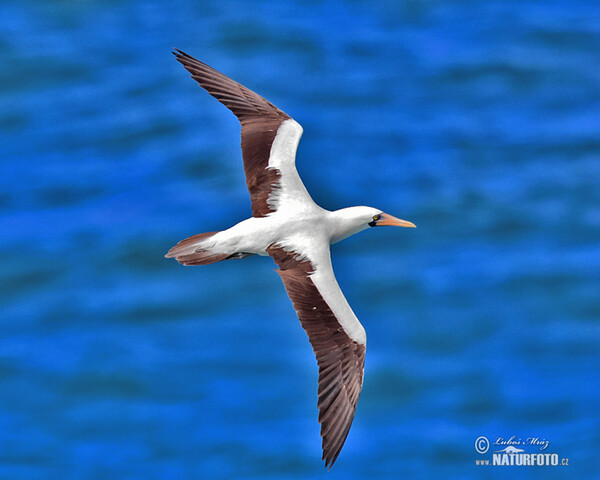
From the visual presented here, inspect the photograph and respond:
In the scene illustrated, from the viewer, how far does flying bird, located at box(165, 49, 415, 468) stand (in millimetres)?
9469

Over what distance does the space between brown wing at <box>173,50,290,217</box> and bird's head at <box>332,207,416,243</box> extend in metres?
0.78

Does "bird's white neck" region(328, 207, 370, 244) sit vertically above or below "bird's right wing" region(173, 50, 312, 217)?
below

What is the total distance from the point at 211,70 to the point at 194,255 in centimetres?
229

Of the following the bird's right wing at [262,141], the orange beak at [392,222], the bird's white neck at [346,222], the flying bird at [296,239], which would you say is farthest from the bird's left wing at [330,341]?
the orange beak at [392,222]

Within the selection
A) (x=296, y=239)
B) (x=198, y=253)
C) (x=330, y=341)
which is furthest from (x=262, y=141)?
(x=330, y=341)

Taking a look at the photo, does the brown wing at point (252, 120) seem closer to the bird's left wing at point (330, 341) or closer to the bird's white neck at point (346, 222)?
the bird's white neck at point (346, 222)

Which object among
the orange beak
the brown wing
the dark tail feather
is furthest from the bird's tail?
the orange beak

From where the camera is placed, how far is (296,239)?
10.1 meters

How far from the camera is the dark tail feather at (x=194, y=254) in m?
9.94

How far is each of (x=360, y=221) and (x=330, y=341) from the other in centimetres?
162

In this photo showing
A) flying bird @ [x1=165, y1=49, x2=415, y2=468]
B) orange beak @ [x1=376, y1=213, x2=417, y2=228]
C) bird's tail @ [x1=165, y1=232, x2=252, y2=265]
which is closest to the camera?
flying bird @ [x1=165, y1=49, x2=415, y2=468]

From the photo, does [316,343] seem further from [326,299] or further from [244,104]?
[244,104]

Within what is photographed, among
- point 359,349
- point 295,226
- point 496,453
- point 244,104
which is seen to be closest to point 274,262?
point 295,226

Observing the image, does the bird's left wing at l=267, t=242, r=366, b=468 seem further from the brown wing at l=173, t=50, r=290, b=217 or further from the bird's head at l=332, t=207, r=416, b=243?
the brown wing at l=173, t=50, r=290, b=217
